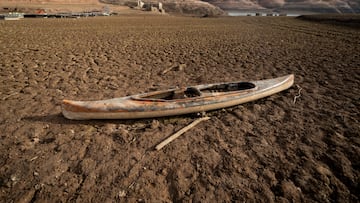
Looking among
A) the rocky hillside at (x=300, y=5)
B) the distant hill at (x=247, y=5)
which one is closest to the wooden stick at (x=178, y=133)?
the distant hill at (x=247, y=5)

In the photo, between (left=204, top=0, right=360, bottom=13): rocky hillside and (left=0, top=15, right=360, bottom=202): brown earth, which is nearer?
(left=0, top=15, right=360, bottom=202): brown earth

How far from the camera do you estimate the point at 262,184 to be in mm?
2811

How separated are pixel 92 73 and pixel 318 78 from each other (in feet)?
26.4

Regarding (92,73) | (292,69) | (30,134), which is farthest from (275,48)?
(30,134)

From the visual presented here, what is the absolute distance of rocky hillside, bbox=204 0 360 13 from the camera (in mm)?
108600

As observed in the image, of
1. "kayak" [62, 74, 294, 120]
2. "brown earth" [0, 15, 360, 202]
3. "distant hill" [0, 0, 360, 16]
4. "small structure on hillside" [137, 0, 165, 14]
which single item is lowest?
"brown earth" [0, 15, 360, 202]

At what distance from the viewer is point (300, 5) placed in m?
119

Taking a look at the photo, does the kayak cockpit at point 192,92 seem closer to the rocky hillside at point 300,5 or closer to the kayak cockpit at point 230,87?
the kayak cockpit at point 230,87

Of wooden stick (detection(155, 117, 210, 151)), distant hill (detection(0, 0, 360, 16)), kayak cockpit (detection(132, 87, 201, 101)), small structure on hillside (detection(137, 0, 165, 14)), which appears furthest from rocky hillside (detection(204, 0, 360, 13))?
wooden stick (detection(155, 117, 210, 151))

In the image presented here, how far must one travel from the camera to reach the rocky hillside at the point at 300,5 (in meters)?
109

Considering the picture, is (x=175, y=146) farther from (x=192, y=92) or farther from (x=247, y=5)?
(x=247, y=5)

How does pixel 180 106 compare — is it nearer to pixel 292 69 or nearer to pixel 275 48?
pixel 292 69

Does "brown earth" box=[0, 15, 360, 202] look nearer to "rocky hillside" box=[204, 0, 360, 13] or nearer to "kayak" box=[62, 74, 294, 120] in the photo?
"kayak" box=[62, 74, 294, 120]

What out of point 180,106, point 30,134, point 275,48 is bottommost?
point 30,134
